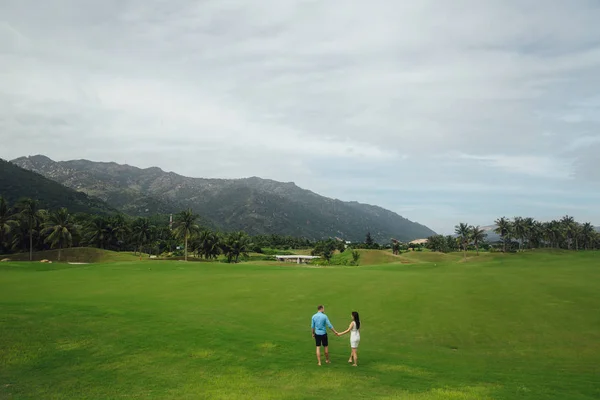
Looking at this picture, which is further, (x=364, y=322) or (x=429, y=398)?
(x=364, y=322)

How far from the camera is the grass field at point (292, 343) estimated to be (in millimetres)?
12969

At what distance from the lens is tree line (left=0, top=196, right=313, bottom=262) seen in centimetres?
9312

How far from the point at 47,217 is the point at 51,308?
3719 inches

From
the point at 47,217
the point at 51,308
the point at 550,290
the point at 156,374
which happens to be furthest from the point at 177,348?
the point at 47,217

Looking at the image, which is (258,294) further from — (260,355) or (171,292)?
(260,355)

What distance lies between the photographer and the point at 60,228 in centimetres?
9431

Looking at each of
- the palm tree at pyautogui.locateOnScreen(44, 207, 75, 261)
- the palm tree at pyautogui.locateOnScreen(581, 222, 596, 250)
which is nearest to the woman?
the palm tree at pyautogui.locateOnScreen(44, 207, 75, 261)

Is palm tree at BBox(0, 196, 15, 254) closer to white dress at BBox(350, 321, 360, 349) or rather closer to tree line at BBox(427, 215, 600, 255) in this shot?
white dress at BBox(350, 321, 360, 349)

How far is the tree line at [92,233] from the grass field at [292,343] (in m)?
64.7

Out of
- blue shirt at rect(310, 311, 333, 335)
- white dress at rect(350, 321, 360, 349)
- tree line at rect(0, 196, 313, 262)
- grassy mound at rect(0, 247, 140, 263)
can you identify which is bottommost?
grassy mound at rect(0, 247, 140, 263)

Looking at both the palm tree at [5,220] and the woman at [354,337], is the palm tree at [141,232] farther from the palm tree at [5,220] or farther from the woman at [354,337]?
the woman at [354,337]

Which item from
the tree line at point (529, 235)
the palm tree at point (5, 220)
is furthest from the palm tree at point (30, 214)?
the tree line at point (529, 235)

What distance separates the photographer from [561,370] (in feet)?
59.4

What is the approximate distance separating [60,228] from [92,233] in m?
22.7
